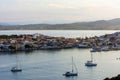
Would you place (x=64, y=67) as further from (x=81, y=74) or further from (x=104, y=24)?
(x=104, y=24)

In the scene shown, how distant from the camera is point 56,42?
80.8ft

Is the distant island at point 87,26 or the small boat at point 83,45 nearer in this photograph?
the small boat at point 83,45

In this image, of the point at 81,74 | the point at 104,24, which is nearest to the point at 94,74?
the point at 81,74

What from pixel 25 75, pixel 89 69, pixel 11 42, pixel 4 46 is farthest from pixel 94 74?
pixel 11 42

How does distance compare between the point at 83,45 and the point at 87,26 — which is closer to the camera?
the point at 83,45

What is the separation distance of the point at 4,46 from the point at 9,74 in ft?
33.8

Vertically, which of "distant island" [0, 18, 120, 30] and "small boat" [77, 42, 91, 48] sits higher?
"distant island" [0, 18, 120, 30]

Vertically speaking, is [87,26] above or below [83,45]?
above

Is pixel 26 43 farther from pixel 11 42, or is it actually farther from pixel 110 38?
pixel 110 38

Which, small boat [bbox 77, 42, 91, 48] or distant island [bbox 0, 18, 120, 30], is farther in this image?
distant island [bbox 0, 18, 120, 30]

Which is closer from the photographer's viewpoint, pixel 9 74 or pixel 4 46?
pixel 9 74

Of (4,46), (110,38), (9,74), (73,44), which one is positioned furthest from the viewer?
(110,38)

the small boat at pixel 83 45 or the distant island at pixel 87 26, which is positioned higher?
the distant island at pixel 87 26

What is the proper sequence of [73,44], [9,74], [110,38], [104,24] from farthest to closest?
[104,24] → [110,38] → [73,44] → [9,74]
